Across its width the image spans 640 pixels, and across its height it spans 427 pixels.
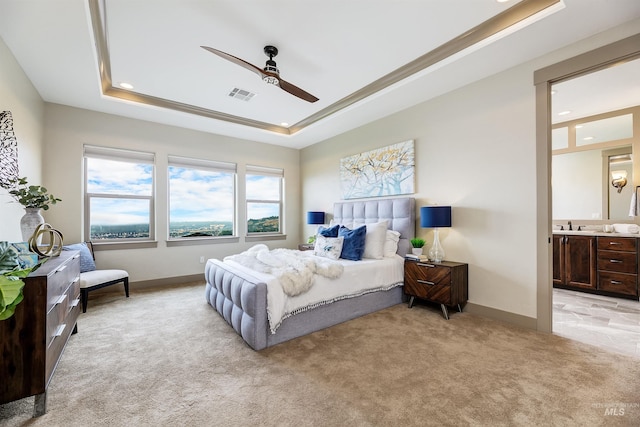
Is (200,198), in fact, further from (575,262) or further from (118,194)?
(575,262)

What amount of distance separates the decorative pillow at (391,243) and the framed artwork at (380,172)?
A: 0.65 meters

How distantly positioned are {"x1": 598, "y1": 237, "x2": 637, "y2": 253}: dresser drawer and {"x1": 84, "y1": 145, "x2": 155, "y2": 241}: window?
22.4 feet

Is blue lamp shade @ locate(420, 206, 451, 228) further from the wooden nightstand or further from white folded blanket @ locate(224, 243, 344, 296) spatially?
white folded blanket @ locate(224, 243, 344, 296)

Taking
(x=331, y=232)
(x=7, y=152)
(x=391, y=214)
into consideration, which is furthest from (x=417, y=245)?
(x=7, y=152)

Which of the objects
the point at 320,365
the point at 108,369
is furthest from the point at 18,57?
the point at 320,365

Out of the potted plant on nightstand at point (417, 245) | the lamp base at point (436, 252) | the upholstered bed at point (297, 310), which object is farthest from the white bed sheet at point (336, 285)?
the lamp base at point (436, 252)

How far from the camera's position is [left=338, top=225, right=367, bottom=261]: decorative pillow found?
3.52m

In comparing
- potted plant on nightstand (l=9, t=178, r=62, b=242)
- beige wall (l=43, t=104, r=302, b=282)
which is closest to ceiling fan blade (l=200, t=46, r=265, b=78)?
potted plant on nightstand (l=9, t=178, r=62, b=242)

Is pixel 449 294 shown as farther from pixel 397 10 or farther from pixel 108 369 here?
pixel 108 369

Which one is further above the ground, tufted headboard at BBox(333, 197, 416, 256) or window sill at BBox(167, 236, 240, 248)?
tufted headboard at BBox(333, 197, 416, 256)

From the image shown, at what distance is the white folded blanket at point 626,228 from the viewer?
12.4 feet

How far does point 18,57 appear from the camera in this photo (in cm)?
264

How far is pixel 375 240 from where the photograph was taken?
12.0 feet

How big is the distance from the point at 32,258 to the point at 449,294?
11.8 ft
